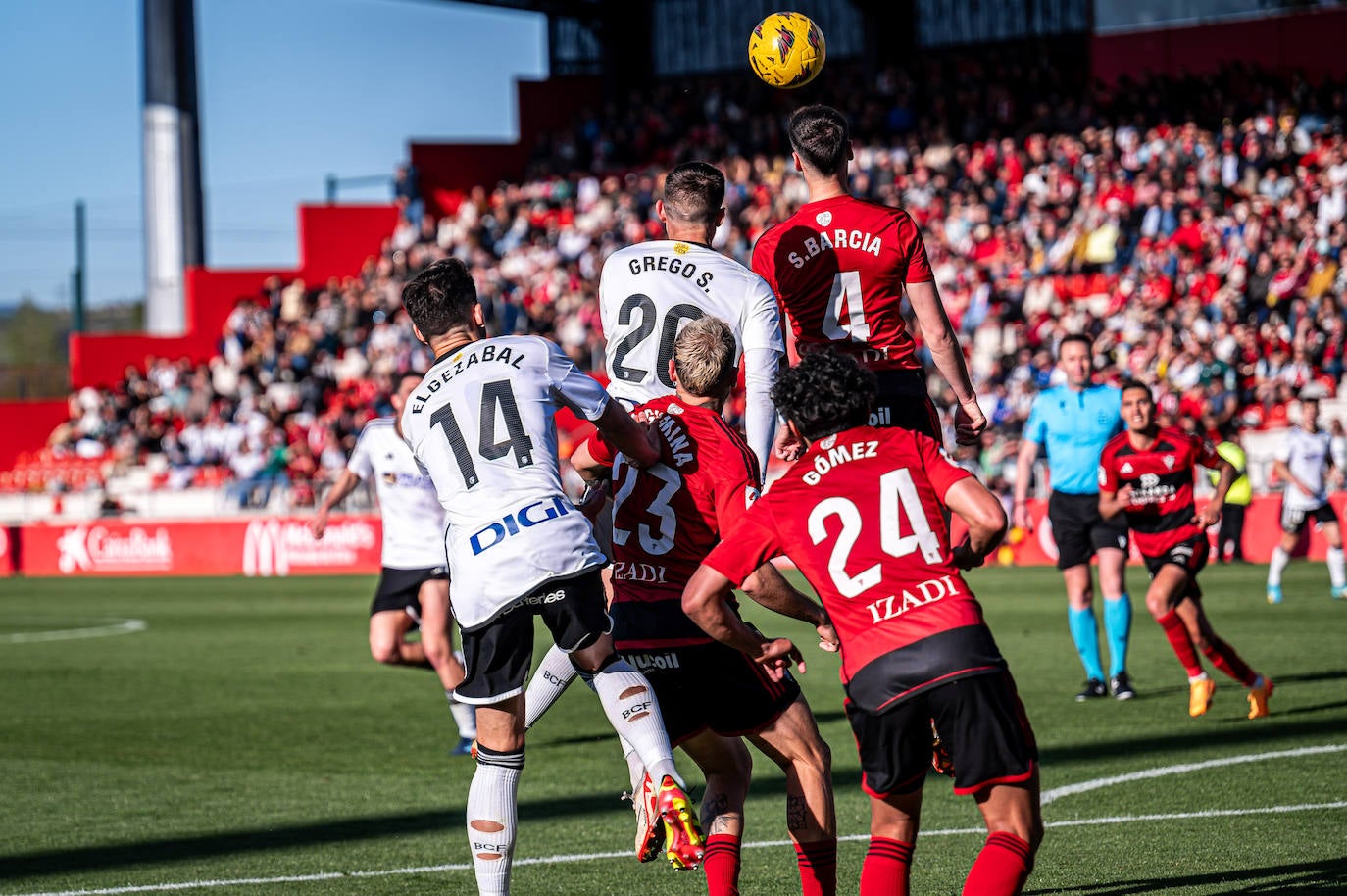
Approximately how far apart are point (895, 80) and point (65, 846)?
30.0 meters

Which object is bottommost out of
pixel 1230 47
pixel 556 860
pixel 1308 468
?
pixel 556 860

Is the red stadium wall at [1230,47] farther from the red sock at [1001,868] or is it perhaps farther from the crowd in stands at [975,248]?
the red sock at [1001,868]

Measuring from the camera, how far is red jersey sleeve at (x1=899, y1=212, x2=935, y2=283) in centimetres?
609

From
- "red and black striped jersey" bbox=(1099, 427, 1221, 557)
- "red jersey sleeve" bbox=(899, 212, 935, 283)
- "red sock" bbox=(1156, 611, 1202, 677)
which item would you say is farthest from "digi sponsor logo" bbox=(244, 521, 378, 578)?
"red jersey sleeve" bbox=(899, 212, 935, 283)

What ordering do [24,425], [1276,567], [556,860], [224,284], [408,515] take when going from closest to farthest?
[556,860]
[408,515]
[1276,567]
[224,284]
[24,425]

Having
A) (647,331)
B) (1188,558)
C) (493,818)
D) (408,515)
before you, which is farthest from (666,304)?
(1188,558)

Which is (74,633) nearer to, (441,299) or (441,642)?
(441,642)

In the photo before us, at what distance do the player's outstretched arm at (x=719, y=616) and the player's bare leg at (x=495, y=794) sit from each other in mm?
950

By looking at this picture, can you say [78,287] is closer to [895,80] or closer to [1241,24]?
[895,80]

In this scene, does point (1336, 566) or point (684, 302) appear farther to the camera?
point (1336, 566)

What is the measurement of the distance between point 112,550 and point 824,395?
28.2 m

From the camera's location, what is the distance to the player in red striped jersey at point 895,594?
4457 millimetres

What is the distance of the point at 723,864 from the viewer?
5.44 m

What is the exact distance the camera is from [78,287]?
45.5m
